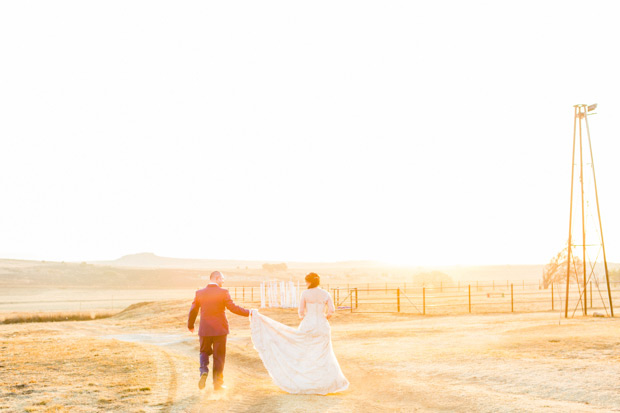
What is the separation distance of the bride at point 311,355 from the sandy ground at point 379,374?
331 mm

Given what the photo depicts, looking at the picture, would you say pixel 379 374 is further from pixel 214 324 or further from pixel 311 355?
pixel 214 324

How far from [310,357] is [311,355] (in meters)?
0.04

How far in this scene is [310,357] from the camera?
39.1ft

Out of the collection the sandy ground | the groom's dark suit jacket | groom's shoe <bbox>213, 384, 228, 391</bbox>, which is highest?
the groom's dark suit jacket

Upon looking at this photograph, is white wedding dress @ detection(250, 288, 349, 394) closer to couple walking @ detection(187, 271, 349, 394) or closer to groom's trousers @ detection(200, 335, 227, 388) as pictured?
couple walking @ detection(187, 271, 349, 394)

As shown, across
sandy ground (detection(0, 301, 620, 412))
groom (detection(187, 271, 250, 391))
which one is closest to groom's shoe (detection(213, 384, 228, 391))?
groom (detection(187, 271, 250, 391))

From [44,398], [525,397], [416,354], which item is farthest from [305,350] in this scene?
[416,354]

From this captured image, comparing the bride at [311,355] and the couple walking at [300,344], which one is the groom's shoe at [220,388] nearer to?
the couple walking at [300,344]

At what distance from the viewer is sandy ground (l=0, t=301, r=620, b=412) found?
11.1 m

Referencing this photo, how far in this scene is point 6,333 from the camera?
28.7 m

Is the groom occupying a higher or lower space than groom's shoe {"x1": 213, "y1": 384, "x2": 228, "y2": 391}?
higher

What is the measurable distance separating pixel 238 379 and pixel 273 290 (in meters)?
28.6

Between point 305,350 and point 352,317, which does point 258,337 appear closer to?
point 305,350

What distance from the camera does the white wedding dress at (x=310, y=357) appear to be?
38.7 feet
